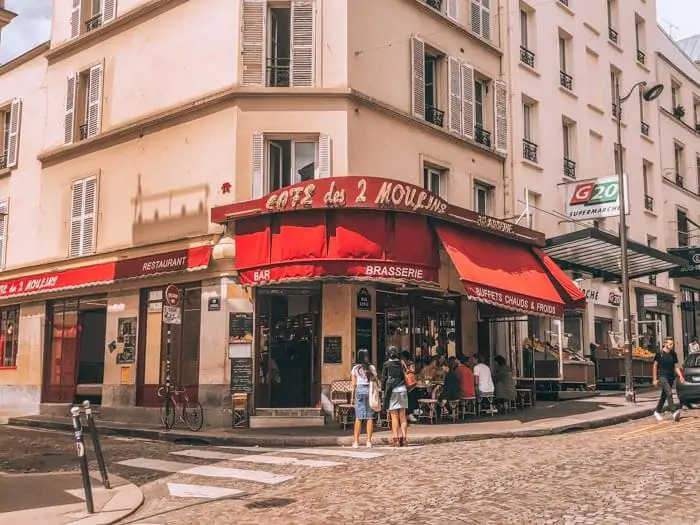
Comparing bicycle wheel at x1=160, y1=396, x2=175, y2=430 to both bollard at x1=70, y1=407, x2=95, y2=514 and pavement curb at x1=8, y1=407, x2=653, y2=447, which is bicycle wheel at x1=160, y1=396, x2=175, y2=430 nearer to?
pavement curb at x1=8, y1=407, x2=653, y2=447

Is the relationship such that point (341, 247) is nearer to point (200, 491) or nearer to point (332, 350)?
point (332, 350)

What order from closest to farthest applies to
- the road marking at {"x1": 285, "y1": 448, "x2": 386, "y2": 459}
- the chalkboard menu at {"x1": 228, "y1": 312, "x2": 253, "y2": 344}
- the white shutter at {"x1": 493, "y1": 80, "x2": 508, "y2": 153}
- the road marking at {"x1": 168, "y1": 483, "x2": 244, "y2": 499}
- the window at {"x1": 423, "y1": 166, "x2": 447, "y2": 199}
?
the road marking at {"x1": 168, "y1": 483, "x2": 244, "y2": 499}, the road marking at {"x1": 285, "y1": 448, "x2": 386, "y2": 459}, the chalkboard menu at {"x1": 228, "y1": 312, "x2": 253, "y2": 344}, the window at {"x1": 423, "y1": 166, "x2": 447, "y2": 199}, the white shutter at {"x1": 493, "y1": 80, "x2": 508, "y2": 153}

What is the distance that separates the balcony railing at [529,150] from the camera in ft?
73.0

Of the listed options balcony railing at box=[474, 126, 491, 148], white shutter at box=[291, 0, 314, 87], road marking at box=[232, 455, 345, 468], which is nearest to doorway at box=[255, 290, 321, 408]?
road marking at box=[232, 455, 345, 468]

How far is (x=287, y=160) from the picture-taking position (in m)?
16.8

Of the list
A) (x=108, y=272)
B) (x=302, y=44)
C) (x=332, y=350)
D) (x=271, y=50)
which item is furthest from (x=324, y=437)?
(x=271, y=50)

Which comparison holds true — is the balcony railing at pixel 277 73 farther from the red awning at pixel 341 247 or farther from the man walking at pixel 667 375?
the man walking at pixel 667 375

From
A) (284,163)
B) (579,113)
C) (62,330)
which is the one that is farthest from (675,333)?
(62,330)

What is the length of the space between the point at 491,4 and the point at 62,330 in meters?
14.9

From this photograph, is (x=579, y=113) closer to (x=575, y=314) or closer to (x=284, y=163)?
(x=575, y=314)

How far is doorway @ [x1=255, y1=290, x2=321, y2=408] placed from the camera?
1616 centimetres

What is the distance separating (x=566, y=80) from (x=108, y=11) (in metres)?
14.0

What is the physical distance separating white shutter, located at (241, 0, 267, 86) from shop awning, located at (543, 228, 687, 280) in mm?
8980

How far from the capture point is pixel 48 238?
2109cm
